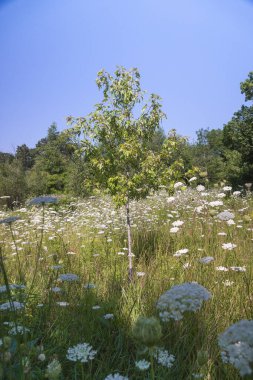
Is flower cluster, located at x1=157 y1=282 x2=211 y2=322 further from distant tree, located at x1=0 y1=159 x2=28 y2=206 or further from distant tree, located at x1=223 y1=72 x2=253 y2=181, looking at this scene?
distant tree, located at x1=0 y1=159 x2=28 y2=206

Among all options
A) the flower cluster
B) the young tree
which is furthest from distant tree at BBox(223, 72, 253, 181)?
the flower cluster

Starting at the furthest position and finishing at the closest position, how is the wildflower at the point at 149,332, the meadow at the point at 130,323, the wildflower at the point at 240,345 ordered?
the meadow at the point at 130,323 < the wildflower at the point at 149,332 < the wildflower at the point at 240,345

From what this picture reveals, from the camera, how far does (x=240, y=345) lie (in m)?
1.03

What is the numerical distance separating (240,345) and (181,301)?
1.49ft

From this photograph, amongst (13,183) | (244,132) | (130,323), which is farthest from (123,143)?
(13,183)

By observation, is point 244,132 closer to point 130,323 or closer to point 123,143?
point 123,143

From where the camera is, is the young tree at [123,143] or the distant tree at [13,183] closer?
the young tree at [123,143]

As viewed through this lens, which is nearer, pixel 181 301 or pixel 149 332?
pixel 149 332

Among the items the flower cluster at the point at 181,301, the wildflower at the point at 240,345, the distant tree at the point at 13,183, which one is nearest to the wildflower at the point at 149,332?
the wildflower at the point at 240,345

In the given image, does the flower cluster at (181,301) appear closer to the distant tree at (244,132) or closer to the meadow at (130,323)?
the meadow at (130,323)

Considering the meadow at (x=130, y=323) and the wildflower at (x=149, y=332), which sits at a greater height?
the wildflower at (x=149, y=332)

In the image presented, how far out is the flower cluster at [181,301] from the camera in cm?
144

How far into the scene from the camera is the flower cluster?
1437 millimetres

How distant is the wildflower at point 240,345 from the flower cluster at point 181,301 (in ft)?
0.98
